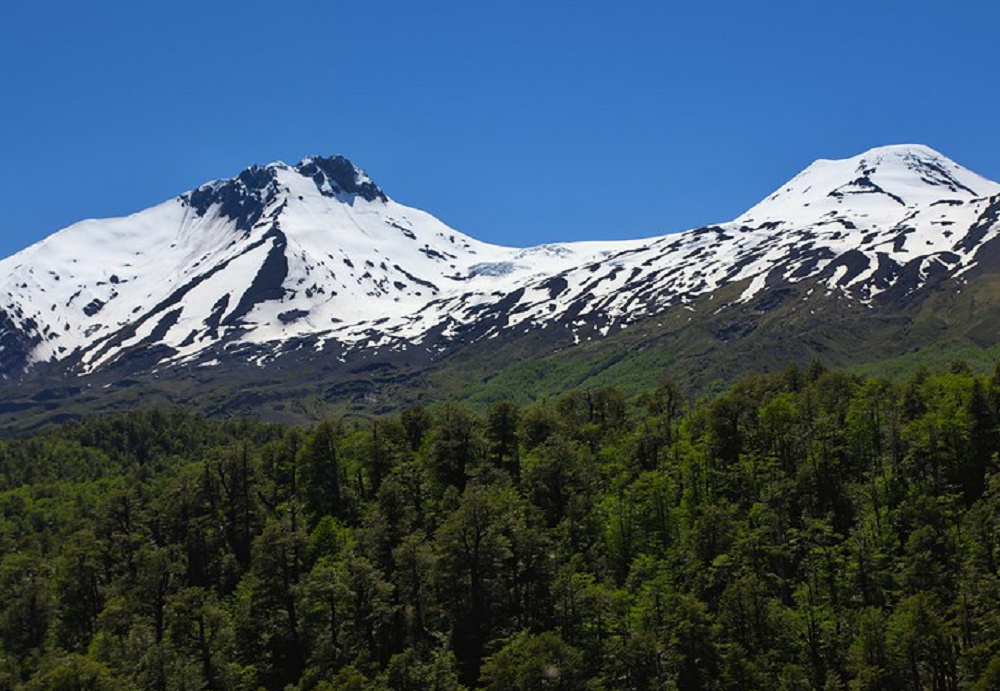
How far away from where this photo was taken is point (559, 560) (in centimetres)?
11188

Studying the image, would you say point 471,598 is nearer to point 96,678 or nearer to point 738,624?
point 738,624

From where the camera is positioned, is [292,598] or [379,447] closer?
[292,598]

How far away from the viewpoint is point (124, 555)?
134625 mm

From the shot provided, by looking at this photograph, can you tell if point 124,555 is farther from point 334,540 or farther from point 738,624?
point 738,624

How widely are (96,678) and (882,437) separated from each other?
296 feet

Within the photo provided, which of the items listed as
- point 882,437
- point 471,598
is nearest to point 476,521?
point 471,598

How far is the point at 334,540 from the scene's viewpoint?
124 metres

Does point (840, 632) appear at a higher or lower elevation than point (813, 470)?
lower

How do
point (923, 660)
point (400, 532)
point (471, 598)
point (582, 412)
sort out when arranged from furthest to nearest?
point (582, 412) → point (400, 532) → point (471, 598) → point (923, 660)

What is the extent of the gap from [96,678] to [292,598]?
22.0 metres

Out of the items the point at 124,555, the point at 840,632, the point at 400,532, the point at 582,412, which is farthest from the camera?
the point at 582,412

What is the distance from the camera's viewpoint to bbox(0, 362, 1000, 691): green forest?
297 feet

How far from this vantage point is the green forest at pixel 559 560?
90438 mm

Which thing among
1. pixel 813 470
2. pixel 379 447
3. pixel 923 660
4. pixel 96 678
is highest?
pixel 379 447
